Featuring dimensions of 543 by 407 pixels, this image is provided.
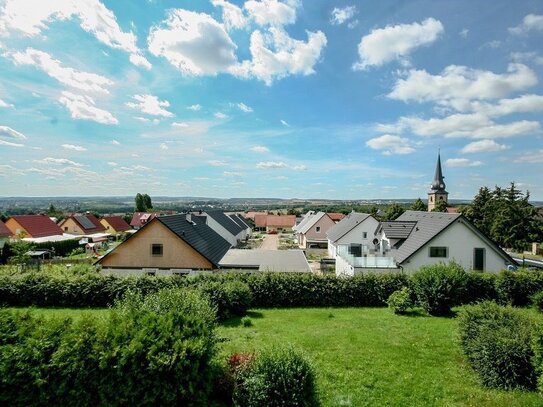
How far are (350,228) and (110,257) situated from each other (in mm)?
27458

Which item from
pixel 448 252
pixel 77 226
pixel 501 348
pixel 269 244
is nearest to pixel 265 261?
pixel 448 252

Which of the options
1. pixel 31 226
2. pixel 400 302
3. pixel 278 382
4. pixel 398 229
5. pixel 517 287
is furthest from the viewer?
pixel 31 226

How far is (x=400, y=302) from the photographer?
1582 cm

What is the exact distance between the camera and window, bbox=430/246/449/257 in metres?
24.0

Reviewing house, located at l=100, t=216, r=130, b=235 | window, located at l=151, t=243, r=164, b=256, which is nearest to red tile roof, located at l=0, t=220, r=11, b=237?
house, located at l=100, t=216, r=130, b=235

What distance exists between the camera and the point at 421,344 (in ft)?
35.6

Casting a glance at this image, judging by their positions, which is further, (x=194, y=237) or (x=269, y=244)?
(x=269, y=244)

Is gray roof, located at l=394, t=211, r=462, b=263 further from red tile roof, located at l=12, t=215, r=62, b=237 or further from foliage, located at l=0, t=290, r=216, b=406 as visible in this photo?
red tile roof, located at l=12, t=215, r=62, b=237

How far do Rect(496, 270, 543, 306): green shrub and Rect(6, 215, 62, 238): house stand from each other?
63.3 metres

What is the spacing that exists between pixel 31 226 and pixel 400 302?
6283 cm

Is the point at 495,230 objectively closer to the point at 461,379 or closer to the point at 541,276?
the point at 541,276

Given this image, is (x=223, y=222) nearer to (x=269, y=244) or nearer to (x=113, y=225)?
(x=269, y=244)

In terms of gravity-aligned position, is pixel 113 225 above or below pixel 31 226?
below

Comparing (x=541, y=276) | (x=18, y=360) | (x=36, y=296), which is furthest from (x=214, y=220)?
(x=18, y=360)
